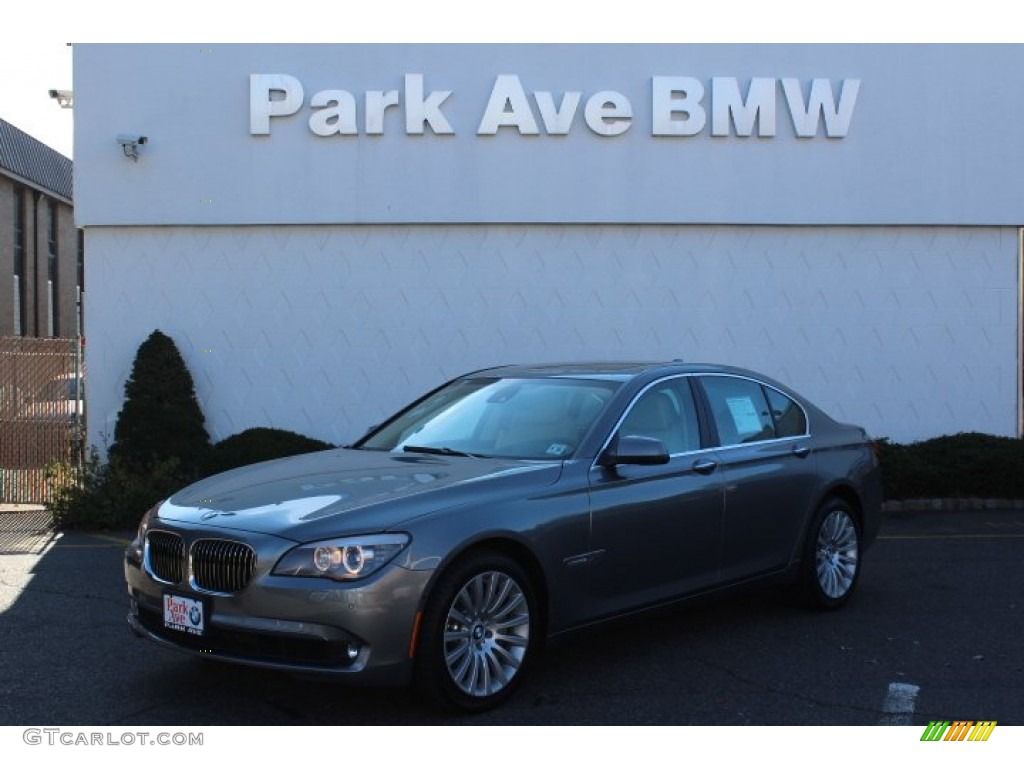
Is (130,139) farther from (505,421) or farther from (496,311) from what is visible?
(505,421)

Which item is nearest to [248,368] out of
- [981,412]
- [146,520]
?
[146,520]

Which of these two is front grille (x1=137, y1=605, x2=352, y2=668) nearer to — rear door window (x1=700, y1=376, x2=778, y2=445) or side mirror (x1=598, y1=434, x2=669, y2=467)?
side mirror (x1=598, y1=434, x2=669, y2=467)

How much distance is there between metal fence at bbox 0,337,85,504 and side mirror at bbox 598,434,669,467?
28.5ft

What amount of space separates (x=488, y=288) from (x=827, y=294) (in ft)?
13.0

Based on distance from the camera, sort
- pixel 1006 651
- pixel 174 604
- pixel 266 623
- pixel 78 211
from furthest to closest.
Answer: pixel 78 211
pixel 1006 651
pixel 174 604
pixel 266 623

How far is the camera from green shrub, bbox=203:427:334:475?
11984 mm

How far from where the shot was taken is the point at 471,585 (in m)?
5.04

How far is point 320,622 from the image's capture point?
469 centimetres

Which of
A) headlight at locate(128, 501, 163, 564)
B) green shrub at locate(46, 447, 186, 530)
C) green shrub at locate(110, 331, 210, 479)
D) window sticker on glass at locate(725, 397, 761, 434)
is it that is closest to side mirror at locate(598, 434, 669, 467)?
window sticker on glass at locate(725, 397, 761, 434)

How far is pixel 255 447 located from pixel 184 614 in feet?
23.5

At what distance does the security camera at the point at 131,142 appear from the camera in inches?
500

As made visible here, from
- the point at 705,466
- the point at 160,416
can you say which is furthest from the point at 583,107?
the point at 705,466

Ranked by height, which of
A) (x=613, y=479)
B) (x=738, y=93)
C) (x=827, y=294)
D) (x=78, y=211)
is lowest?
(x=613, y=479)

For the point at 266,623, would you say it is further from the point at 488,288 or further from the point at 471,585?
the point at 488,288
